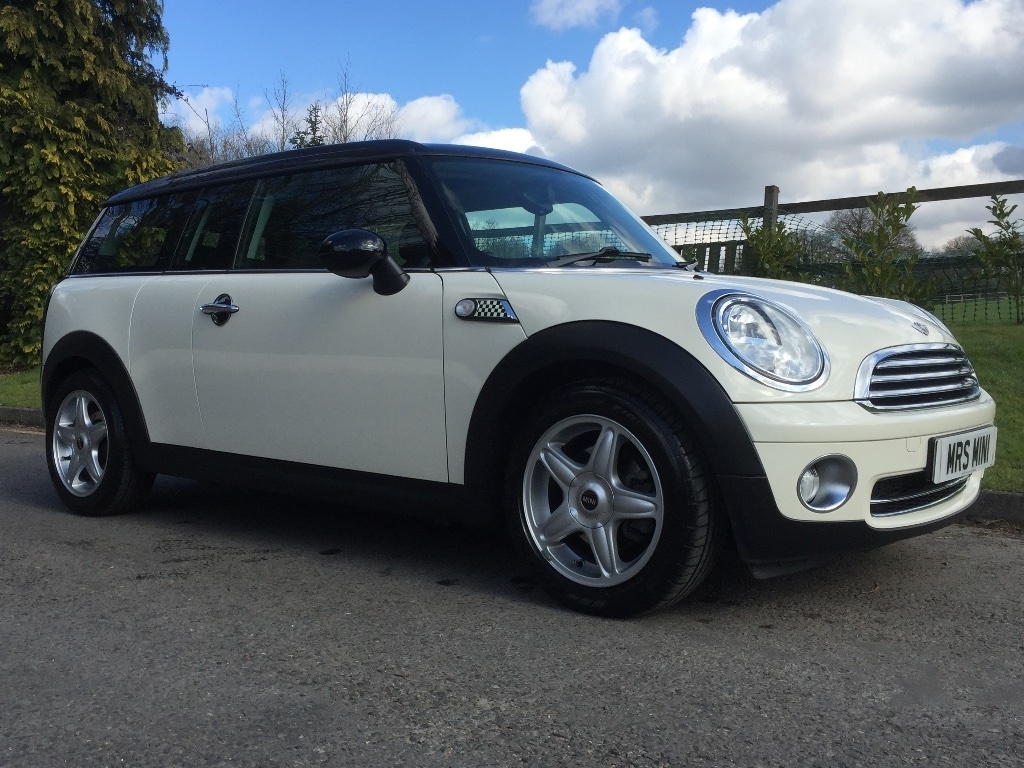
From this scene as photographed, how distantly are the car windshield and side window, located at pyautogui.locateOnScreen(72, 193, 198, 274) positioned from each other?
160 centimetres

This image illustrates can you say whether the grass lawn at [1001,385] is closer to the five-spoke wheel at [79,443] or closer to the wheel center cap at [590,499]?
the wheel center cap at [590,499]

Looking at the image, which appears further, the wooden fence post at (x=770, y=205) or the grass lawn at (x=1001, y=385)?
the wooden fence post at (x=770, y=205)

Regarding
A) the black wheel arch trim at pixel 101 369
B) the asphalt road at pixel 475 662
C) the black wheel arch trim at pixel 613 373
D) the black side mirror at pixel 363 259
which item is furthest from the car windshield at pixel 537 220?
the black wheel arch trim at pixel 101 369

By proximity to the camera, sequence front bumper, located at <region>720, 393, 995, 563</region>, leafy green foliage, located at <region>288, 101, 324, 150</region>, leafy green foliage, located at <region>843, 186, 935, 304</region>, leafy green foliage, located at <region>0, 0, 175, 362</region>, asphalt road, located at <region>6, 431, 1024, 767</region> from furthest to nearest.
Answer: leafy green foliage, located at <region>288, 101, 324, 150</region>, leafy green foliage, located at <region>0, 0, 175, 362</region>, leafy green foliage, located at <region>843, 186, 935, 304</region>, front bumper, located at <region>720, 393, 995, 563</region>, asphalt road, located at <region>6, 431, 1024, 767</region>

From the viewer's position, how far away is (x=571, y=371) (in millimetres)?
3287

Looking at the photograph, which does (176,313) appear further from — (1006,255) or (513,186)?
(1006,255)

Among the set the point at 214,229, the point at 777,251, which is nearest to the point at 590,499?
the point at 214,229

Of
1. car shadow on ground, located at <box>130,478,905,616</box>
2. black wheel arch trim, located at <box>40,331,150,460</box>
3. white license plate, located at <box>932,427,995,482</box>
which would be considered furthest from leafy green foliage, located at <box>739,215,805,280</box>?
black wheel arch trim, located at <box>40,331,150,460</box>

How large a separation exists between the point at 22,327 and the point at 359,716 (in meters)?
12.0

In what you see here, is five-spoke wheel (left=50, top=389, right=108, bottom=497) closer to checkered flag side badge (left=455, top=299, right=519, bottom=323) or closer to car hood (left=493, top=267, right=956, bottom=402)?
checkered flag side badge (left=455, top=299, right=519, bottom=323)

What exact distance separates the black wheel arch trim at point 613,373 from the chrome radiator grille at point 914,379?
413 millimetres

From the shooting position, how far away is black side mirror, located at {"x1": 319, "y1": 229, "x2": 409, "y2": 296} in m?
3.47

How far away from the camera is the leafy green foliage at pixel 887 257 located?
7738mm

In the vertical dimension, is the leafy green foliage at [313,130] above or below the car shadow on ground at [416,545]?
above
